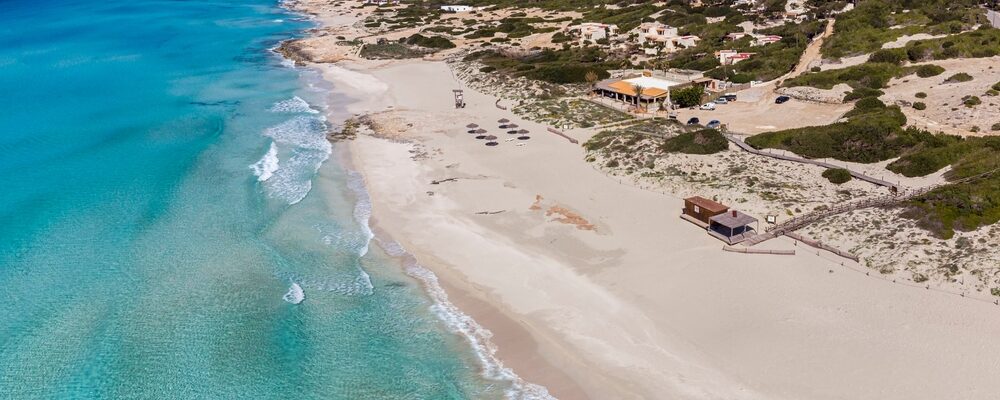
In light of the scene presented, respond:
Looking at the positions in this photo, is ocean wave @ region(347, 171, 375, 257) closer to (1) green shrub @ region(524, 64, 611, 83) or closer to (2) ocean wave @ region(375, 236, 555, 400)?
(2) ocean wave @ region(375, 236, 555, 400)

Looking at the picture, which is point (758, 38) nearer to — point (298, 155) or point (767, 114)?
point (767, 114)

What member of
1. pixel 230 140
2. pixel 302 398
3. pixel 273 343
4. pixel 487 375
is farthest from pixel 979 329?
pixel 230 140

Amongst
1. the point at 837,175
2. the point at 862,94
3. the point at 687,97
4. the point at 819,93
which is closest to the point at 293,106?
the point at 687,97

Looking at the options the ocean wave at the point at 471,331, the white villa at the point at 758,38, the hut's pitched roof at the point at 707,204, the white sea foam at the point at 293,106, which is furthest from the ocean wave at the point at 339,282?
the white villa at the point at 758,38

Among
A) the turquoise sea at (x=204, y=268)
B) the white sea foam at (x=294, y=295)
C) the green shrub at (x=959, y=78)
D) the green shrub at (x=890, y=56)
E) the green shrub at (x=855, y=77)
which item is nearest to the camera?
the turquoise sea at (x=204, y=268)

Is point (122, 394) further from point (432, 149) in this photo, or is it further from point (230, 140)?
point (230, 140)

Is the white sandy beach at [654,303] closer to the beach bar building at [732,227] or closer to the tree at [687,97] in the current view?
the beach bar building at [732,227]
